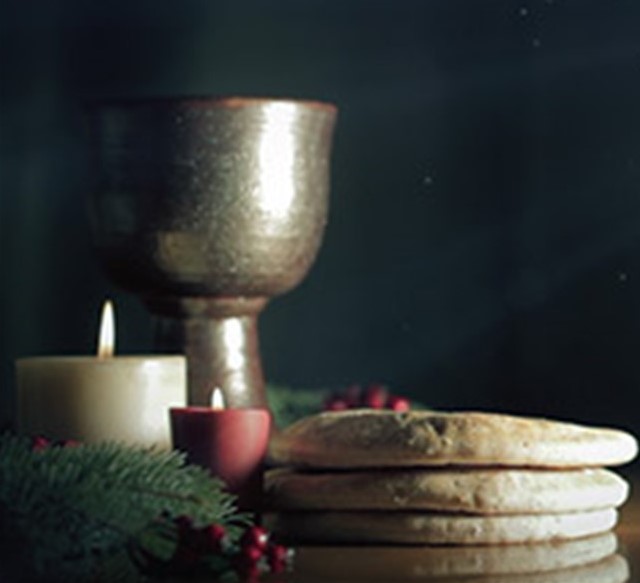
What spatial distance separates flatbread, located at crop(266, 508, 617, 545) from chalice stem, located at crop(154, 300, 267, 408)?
374mm

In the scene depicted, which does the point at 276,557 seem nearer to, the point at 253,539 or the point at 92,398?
the point at 253,539

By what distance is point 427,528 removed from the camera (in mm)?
1121

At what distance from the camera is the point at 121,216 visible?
1.49 meters

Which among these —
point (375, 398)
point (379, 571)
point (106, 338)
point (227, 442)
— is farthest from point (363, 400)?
point (379, 571)

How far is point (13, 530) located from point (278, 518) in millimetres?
241

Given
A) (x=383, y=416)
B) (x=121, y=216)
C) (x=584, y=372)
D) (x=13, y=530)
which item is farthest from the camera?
(x=584, y=372)

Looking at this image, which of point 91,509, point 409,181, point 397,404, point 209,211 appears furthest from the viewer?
point 409,181

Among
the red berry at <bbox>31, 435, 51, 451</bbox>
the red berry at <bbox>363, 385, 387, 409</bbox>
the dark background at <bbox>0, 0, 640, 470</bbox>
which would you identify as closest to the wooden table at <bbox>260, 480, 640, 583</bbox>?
the red berry at <bbox>31, 435, 51, 451</bbox>

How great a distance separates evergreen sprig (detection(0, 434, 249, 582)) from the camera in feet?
3.19

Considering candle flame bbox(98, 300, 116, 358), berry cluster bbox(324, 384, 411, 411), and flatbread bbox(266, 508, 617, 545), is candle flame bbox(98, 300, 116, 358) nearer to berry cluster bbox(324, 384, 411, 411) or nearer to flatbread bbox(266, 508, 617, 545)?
flatbread bbox(266, 508, 617, 545)

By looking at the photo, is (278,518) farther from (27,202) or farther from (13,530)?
(27,202)

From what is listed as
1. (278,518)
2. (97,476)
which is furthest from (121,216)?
(97,476)

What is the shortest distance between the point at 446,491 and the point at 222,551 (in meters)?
0.15

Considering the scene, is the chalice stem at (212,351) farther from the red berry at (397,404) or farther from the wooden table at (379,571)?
the wooden table at (379,571)
